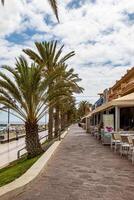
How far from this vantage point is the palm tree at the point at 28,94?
2044cm

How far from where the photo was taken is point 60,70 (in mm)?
22375

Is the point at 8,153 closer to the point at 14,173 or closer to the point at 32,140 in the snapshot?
the point at 32,140

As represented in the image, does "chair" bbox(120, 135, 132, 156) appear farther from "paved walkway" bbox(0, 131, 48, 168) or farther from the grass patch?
"paved walkway" bbox(0, 131, 48, 168)

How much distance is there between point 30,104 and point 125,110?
776 inches

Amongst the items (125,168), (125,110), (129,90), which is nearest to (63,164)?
(125,168)

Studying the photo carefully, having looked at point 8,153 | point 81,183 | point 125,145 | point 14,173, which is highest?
point 125,145

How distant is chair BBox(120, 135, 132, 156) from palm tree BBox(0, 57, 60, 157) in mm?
6220

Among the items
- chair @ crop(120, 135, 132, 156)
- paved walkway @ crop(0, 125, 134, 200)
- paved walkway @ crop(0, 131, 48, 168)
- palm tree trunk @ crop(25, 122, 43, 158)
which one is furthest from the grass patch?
paved walkway @ crop(0, 131, 48, 168)

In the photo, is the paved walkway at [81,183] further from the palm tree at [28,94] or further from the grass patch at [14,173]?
the palm tree at [28,94]

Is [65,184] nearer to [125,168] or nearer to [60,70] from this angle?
[125,168]

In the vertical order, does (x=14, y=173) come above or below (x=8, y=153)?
above

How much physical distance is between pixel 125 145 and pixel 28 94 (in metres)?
6.73

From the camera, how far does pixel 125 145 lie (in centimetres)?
1570

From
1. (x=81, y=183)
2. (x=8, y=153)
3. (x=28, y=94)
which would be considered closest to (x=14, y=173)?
(x=81, y=183)
